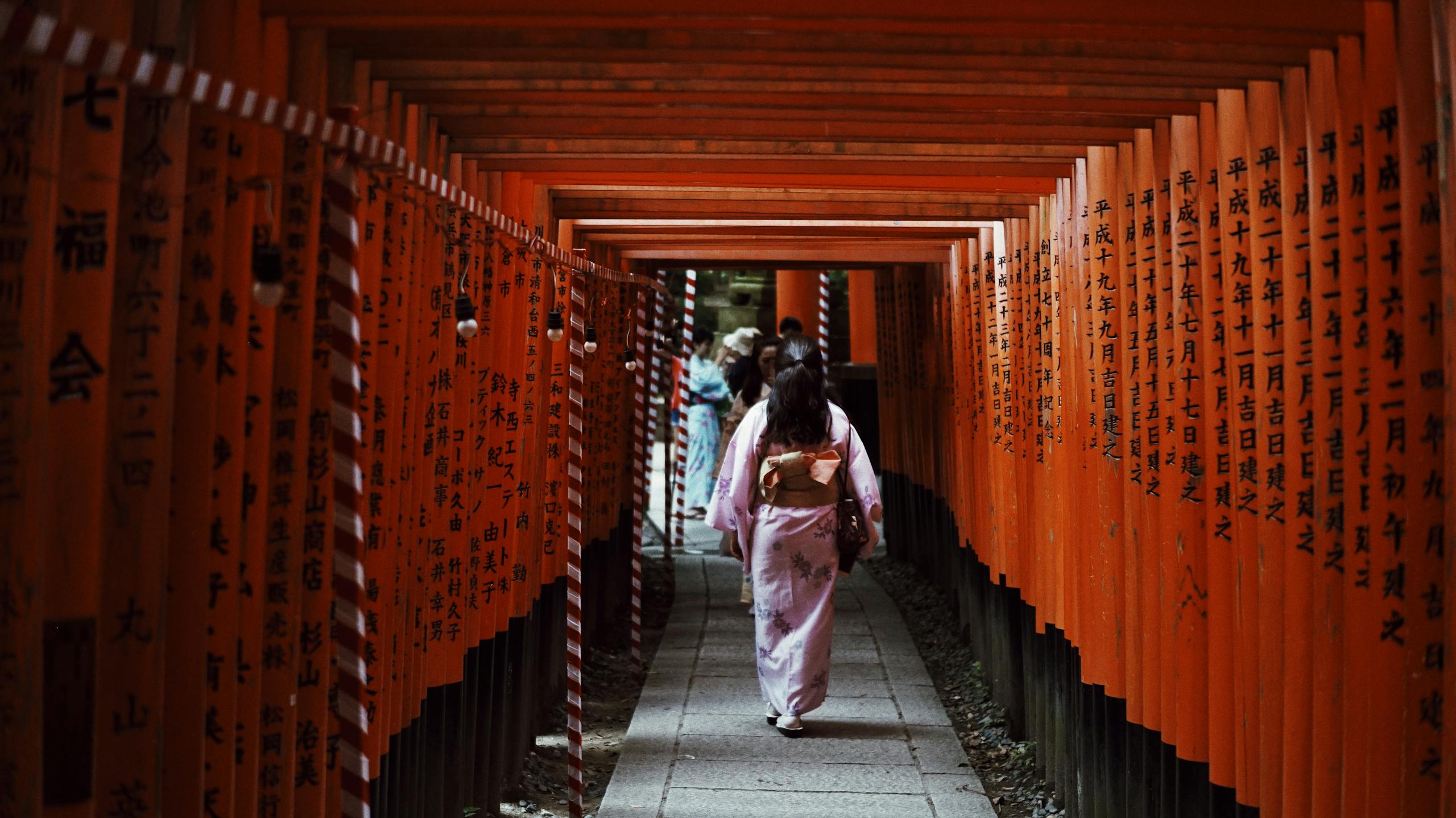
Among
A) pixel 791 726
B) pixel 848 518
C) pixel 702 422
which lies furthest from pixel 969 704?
pixel 702 422

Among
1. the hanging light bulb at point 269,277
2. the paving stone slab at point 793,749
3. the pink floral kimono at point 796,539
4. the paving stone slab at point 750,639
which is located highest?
the hanging light bulb at point 269,277

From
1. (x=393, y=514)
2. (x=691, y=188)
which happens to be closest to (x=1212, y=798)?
(x=393, y=514)

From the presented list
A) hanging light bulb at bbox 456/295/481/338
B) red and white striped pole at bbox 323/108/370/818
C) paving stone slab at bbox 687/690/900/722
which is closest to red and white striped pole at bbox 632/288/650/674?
paving stone slab at bbox 687/690/900/722

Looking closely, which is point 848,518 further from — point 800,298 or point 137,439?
point 800,298

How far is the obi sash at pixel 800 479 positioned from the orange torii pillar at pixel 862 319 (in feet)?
37.6

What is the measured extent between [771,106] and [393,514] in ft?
6.99

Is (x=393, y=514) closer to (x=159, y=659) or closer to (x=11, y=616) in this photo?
(x=159, y=659)

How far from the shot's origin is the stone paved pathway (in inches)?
243

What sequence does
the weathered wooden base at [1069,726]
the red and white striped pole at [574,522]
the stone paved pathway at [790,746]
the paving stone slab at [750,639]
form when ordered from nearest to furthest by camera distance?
the weathered wooden base at [1069,726] → the red and white striped pole at [574,522] → the stone paved pathway at [790,746] → the paving stone slab at [750,639]

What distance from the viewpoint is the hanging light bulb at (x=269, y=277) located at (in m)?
2.44

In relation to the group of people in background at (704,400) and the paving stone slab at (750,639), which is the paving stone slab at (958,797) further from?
the group of people in background at (704,400)

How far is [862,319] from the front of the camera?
61.7ft

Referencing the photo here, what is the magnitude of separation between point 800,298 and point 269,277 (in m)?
14.3

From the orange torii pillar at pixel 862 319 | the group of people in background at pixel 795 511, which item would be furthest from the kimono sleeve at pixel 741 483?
the orange torii pillar at pixel 862 319
